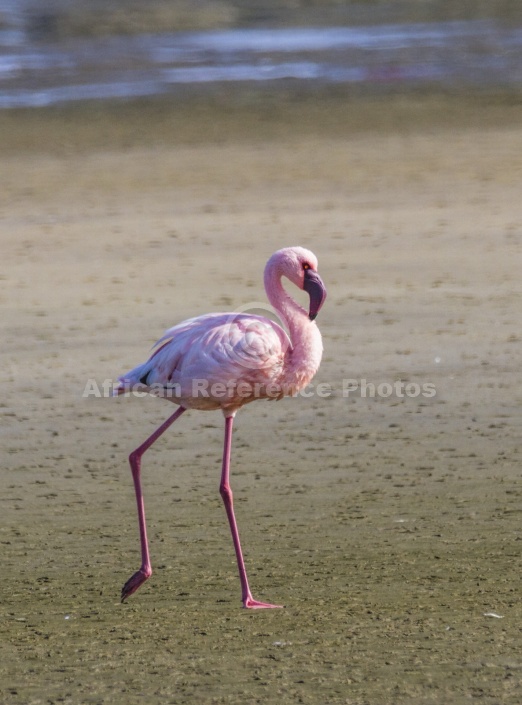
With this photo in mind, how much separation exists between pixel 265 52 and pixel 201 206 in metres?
9.83

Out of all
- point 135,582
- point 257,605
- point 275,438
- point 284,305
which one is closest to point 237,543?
point 257,605

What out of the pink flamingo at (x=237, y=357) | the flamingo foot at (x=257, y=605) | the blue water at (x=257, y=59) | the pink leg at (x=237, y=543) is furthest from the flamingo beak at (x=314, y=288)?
the blue water at (x=257, y=59)

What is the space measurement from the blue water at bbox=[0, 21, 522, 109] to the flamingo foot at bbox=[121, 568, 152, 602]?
43.7 ft

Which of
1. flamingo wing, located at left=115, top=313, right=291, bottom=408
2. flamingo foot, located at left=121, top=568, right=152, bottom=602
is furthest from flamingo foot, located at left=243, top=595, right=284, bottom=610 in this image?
flamingo wing, located at left=115, top=313, right=291, bottom=408

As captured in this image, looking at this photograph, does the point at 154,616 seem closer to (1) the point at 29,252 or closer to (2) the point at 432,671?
(2) the point at 432,671

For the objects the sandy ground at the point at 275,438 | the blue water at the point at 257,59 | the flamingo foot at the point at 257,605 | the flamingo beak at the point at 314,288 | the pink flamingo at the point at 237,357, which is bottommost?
the blue water at the point at 257,59

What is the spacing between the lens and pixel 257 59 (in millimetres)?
20844

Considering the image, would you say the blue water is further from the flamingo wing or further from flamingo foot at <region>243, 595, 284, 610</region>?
flamingo foot at <region>243, 595, 284, 610</region>

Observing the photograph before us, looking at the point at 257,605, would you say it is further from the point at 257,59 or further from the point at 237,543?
the point at 257,59

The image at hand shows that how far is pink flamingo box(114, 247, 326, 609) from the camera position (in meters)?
5.69

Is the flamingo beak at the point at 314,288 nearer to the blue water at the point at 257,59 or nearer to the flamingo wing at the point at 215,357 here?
the flamingo wing at the point at 215,357

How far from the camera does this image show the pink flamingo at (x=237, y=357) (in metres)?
5.69

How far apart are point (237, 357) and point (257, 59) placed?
15.8 metres

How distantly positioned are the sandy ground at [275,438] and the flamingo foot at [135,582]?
0.06 metres
